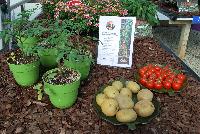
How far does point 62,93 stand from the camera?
6.95ft

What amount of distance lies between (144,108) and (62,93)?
24.1 inches

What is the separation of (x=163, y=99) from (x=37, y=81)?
1126 millimetres

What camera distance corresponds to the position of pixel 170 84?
8.13 ft

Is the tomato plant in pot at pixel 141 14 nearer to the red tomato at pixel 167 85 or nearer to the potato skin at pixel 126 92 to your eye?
the red tomato at pixel 167 85

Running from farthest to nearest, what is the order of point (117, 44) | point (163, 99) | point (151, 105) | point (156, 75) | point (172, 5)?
1. point (172, 5)
2. point (117, 44)
3. point (156, 75)
4. point (163, 99)
5. point (151, 105)

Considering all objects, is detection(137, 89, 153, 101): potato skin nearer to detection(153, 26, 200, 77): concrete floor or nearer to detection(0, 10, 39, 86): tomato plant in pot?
detection(0, 10, 39, 86): tomato plant in pot

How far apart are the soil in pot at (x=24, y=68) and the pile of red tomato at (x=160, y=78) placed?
943 millimetres

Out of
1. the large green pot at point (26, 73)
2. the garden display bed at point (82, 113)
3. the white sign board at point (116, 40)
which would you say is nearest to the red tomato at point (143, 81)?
the garden display bed at point (82, 113)

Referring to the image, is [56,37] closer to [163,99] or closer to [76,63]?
[76,63]

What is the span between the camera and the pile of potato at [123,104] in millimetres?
1993

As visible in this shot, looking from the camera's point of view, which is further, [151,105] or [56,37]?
[56,37]

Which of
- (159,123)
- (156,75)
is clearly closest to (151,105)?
(159,123)

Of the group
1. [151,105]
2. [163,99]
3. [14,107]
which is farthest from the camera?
[163,99]

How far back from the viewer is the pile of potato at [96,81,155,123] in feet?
6.54
